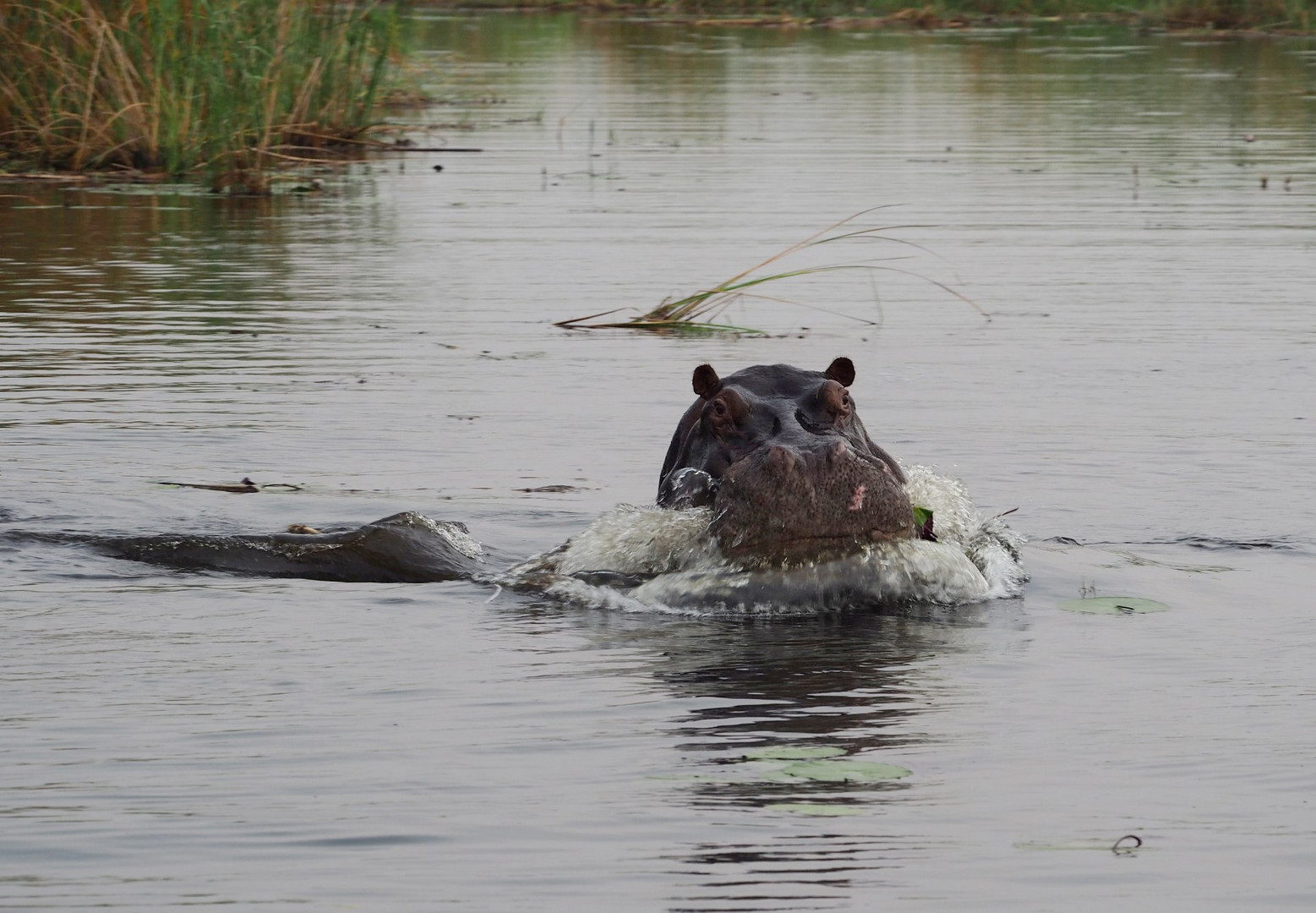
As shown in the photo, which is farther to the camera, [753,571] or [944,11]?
[944,11]

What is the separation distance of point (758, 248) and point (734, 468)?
23.1 feet

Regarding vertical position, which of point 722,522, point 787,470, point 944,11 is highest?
point 944,11

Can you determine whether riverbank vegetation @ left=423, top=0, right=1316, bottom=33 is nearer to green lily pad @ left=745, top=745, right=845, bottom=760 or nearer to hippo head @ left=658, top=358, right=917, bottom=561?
hippo head @ left=658, top=358, right=917, bottom=561

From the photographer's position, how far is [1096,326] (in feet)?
32.4

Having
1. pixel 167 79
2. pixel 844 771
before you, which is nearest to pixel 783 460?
pixel 844 771

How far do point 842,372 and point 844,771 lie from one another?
1.83 metres

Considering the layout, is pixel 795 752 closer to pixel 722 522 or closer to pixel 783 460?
pixel 783 460

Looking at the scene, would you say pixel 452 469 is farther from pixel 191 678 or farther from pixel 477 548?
pixel 191 678

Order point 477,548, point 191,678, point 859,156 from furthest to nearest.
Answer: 1. point 859,156
2. point 477,548
3. point 191,678

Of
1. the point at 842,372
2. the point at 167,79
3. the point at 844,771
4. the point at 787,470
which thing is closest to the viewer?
the point at 844,771

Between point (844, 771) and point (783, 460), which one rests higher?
point (783, 460)

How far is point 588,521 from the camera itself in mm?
6418

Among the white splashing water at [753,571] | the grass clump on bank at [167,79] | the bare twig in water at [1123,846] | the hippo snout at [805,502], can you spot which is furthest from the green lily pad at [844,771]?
the grass clump on bank at [167,79]

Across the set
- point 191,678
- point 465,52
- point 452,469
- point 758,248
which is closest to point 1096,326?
point 758,248
